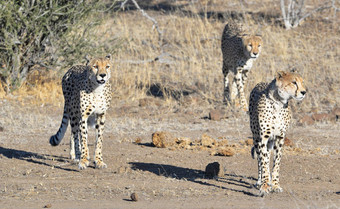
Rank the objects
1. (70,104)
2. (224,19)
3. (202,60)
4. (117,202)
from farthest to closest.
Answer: (224,19)
(202,60)
(70,104)
(117,202)

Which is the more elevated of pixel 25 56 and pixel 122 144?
pixel 25 56

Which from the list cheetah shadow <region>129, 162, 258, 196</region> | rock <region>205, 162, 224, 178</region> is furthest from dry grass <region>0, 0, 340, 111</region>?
rock <region>205, 162, 224, 178</region>

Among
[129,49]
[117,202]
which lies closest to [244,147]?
[117,202]

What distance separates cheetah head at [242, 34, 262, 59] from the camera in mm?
9992

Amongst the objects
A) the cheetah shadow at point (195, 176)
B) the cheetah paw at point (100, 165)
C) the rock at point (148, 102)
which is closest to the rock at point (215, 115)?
the rock at point (148, 102)

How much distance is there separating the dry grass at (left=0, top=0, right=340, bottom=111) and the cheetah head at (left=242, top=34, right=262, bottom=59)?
1.29 meters

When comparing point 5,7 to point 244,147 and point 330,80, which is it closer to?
point 244,147

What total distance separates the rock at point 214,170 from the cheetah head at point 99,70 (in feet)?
4.46

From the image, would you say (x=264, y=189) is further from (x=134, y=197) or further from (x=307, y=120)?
(x=307, y=120)

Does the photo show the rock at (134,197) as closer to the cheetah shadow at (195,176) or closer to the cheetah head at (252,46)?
the cheetah shadow at (195,176)

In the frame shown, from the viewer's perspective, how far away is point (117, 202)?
5.34 m

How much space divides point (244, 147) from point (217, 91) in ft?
11.9

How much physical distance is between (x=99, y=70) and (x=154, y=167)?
1277mm

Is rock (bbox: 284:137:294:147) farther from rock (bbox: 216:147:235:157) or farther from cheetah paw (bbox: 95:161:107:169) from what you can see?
cheetah paw (bbox: 95:161:107:169)
